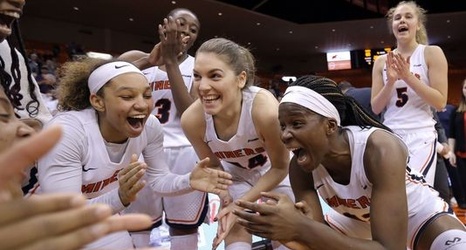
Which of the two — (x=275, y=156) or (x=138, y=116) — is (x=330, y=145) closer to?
(x=275, y=156)

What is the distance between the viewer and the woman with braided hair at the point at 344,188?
1944mm

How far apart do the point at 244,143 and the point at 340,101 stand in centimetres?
74

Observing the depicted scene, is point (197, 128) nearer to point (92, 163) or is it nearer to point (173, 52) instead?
point (173, 52)

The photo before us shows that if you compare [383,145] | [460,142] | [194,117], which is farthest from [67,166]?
[460,142]

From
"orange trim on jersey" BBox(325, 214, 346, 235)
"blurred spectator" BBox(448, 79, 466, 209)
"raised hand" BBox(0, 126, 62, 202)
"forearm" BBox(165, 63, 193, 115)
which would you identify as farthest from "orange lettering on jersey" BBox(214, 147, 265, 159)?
"blurred spectator" BBox(448, 79, 466, 209)

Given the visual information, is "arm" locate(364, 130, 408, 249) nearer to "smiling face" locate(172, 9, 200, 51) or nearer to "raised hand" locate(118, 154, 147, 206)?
"raised hand" locate(118, 154, 147, 206)

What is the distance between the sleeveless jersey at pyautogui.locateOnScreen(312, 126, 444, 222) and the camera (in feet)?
7.27

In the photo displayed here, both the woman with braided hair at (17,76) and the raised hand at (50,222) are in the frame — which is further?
the woman with braided hair at (17,76)

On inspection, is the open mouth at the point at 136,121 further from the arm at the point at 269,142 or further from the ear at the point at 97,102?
the arm at the point at 269,142

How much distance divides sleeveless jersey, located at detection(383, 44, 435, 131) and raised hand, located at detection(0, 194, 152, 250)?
9.28ft

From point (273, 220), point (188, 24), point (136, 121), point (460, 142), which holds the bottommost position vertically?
point (460, 142)

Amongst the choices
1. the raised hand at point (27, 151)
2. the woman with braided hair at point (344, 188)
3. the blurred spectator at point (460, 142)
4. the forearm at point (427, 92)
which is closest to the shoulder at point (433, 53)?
the forearm at point (427, 92)

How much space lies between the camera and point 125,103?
8.10ft

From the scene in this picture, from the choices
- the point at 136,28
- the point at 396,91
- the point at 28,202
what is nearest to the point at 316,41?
the point at 136,28
